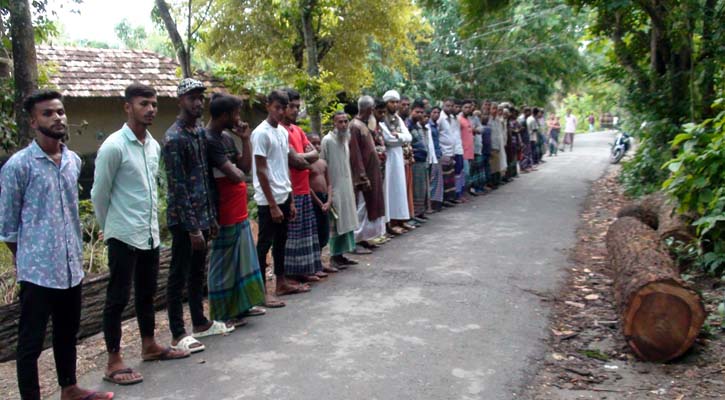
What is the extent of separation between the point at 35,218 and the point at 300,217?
3.16m

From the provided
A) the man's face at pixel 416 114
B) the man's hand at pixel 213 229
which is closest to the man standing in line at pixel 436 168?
the man's face at pixel 416 114

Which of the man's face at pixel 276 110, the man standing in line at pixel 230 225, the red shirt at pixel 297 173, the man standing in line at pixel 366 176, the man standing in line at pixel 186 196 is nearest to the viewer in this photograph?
the man standing in line at pixel 186 196

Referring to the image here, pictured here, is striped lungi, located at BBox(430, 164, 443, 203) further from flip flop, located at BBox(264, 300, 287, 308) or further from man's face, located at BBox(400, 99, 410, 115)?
flip flop, located at BBox(264, 300, 287, 308)

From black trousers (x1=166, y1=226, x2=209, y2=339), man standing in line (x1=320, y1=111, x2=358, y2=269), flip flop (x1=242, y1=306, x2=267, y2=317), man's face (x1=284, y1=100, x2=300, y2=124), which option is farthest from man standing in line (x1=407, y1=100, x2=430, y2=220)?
black trousers (x1=166, y1=226, x2=209, y2=339)

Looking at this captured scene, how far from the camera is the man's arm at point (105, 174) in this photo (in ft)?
13.9

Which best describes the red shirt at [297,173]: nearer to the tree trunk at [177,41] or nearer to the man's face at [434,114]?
the tree trunk at [177,41]

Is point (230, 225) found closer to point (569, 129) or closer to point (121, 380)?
point (121, 380)

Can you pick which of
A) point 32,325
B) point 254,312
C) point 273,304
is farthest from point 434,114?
point 32,325

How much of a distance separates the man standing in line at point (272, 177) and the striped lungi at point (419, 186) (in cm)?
452

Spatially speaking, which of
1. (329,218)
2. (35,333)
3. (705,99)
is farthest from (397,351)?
(705,99)

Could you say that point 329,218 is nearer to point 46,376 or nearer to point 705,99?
point 46,376

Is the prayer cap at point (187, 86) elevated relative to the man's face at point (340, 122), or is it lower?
elevated

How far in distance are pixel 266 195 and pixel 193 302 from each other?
3.93 ft

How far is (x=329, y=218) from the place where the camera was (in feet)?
24.6
